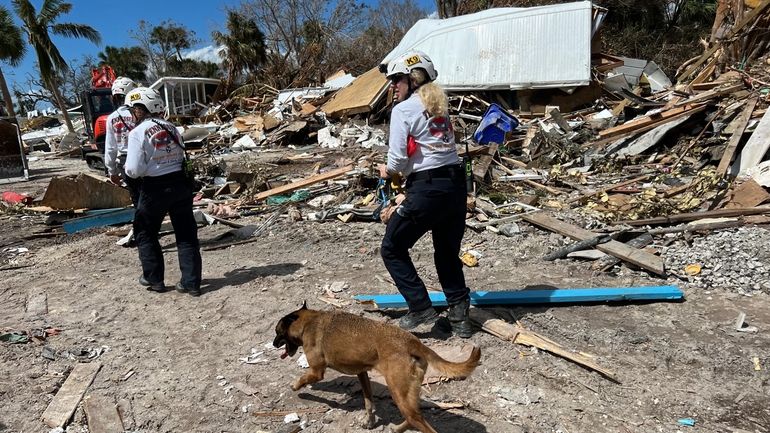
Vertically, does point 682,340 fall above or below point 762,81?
below

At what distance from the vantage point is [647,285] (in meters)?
5.05

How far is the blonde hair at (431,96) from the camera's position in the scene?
355cm

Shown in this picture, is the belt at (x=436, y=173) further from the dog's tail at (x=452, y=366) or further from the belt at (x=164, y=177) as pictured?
the belt at (x=164, y=177)

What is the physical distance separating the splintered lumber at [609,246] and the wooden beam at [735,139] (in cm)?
329

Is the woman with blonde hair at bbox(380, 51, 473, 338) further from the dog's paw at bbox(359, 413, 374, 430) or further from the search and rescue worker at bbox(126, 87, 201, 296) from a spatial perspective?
the search and rescue worker at bbox(126, 87, 201, 296)

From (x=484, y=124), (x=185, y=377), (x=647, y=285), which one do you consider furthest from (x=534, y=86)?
(x=185, y=377)

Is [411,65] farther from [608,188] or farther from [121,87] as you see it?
[608,188]

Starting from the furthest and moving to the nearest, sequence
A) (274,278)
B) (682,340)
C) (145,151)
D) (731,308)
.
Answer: (274,278), (145,151), (731,308), (682,340)

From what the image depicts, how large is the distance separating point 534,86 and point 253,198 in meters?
Answer: 10.3

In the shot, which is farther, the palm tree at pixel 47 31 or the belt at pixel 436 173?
the palm tree at pixel 47 31

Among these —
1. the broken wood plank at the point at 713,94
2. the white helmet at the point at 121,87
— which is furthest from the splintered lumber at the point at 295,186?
the broken wood plank at the point at 713,94

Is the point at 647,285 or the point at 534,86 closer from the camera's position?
the point at 647,285

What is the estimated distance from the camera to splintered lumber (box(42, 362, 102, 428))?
3.28 meters

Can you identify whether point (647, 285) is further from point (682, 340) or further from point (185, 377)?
point (185, 377)
